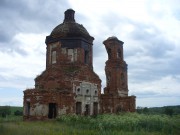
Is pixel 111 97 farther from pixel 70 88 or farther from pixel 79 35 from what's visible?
pixel 79 35

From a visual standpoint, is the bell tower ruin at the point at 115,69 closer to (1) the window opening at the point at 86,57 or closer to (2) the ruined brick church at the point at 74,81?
(2) the ruined brick church at the point at 74,81

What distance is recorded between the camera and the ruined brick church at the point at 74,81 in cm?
2138

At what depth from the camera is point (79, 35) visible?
24672mm

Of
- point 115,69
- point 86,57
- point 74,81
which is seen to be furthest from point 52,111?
point 115,69

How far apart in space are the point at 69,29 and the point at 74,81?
18.2 ft

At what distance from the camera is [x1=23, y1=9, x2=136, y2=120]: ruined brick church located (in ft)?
70.1

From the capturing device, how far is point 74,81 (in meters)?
22.9

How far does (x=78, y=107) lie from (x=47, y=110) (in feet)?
11.8

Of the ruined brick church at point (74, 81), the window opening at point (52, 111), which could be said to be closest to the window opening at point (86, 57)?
the ruined brick church at point (74, 81)

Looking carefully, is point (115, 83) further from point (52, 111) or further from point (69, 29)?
point (52, 111)

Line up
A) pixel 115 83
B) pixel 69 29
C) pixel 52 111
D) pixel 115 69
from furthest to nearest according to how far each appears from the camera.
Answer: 1. pixel 115 69
2. pixel 115 83
3. pixel 69 29
4. pixel 52 111

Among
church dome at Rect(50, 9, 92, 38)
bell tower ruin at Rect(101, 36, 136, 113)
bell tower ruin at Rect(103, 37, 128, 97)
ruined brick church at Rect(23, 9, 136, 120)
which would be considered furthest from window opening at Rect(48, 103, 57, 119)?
church dome at Rect(50, 9, 92, 38)

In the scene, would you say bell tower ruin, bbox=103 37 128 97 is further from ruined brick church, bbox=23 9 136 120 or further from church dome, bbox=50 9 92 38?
church dome, bbox=50 9 92 38

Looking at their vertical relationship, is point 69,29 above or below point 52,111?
above
